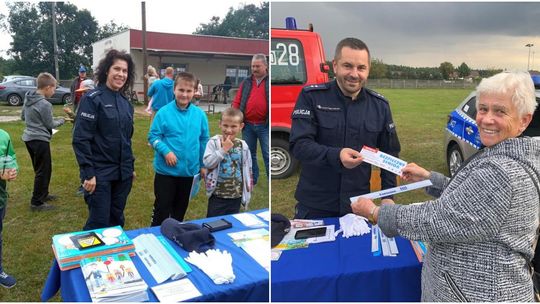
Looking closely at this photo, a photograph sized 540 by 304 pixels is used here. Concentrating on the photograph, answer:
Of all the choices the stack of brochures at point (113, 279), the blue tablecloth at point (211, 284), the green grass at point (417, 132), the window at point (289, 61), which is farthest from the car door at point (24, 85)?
the stack of brochures at point (113, 279)

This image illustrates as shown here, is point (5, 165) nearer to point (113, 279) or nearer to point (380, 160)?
point (113, 279)

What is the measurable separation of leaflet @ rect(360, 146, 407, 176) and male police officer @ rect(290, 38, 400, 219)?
0.11m

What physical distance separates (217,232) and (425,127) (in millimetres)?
8708

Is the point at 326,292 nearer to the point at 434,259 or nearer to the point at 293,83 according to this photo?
the point at 434,259

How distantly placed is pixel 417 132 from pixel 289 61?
533 centimetres

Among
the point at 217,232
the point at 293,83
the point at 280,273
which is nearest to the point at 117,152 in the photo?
the point at 217,232

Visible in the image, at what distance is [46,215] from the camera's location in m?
3.81

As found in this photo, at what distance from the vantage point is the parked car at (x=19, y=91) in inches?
527

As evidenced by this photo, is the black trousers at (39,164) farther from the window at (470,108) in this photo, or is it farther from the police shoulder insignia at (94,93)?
the window at (470,108)

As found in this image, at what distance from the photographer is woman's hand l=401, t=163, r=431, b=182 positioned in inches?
63.9

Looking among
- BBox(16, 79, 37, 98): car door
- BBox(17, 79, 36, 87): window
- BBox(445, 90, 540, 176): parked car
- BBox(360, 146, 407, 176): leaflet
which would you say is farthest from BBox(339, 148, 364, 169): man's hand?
BBox(17, 79, 36, 87): window

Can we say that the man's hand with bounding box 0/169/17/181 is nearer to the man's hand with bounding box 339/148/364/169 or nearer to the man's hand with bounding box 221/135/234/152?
the man's hand with bounding box 221/135/234/152

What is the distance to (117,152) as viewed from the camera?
7.93 ft

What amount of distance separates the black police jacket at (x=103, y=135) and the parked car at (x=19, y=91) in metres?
12.3
